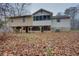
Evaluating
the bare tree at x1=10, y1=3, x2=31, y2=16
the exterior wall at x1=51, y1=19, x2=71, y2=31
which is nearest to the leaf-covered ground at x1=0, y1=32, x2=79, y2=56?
the exterior wall at x1=51, y1=19, x2=71, y2=31

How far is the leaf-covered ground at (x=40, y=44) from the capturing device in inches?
118

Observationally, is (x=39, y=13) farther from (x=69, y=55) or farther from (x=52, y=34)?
(x=69, y=55)

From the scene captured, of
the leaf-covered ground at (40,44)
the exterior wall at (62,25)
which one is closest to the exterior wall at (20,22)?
the leaf-covered ground at (40,44)

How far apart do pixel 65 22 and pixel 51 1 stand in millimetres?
260

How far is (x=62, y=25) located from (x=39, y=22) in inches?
9.5

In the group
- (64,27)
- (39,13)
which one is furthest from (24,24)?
(64,27)

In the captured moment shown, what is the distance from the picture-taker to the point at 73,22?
3.00m

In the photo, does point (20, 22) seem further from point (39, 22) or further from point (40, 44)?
point (40, 44)

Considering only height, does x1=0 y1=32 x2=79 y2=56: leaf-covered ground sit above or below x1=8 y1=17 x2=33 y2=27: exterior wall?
below

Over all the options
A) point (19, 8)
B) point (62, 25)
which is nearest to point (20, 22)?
point (19, 8)

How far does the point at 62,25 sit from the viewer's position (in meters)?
3.00

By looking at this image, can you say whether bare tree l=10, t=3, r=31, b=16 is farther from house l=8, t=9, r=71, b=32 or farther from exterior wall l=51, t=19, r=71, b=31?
exterior wall l=51, t=19, r=71, b=31

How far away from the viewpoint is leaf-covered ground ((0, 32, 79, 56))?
2994 mm

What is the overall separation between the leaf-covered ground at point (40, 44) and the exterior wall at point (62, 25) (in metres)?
0.05
